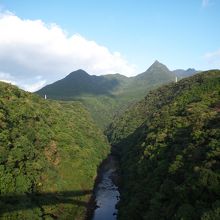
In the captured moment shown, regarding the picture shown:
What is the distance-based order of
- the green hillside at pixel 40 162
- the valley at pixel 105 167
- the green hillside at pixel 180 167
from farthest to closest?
the green hillside at pixel 40 162, the valley at pixel 105 167, the green hillside at pixel 180 167

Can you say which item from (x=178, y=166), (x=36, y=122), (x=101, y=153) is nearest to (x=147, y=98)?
(x=101, y=153)

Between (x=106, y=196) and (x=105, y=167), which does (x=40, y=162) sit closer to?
(x=106, y=196)

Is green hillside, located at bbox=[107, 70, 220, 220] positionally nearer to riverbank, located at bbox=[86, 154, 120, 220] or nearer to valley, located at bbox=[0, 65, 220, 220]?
valley, located at bbox=[0, 65, 220, 220]

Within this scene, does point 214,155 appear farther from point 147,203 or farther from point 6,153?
point 6,153

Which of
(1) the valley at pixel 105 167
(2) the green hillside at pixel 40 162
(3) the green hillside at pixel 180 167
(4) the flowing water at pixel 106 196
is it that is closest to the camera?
(3) the green hillside at pixel 180 167

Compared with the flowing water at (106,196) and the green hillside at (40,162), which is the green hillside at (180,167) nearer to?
the flowing water at (106,196)

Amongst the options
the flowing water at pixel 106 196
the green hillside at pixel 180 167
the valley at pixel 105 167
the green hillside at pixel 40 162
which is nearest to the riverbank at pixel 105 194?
the flowing water at pixel 106 196
